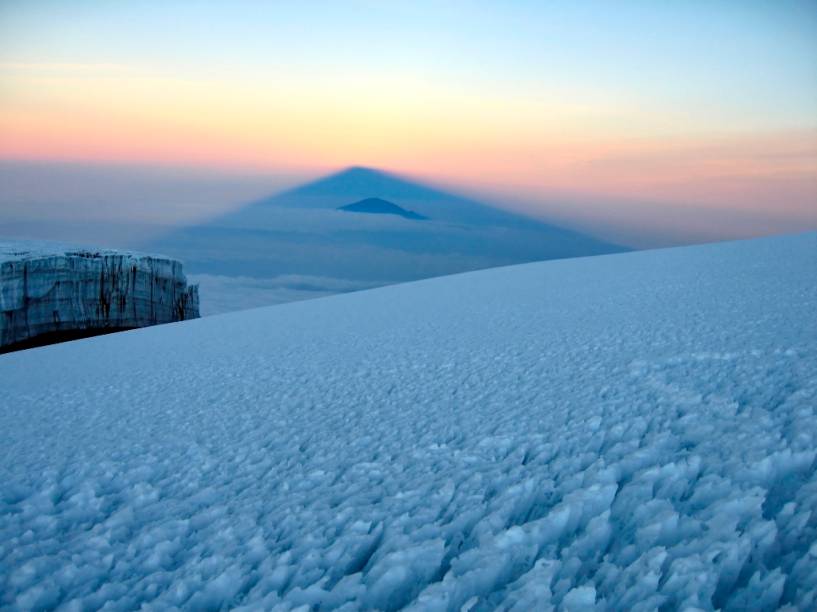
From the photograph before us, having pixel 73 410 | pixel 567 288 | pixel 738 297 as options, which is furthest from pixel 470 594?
pixel 567 288

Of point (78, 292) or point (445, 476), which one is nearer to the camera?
point (445, 476)

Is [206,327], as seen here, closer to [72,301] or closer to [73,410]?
[73,410]

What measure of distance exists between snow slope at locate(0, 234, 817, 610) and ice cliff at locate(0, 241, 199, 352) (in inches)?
286

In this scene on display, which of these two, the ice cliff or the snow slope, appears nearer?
the snow slope

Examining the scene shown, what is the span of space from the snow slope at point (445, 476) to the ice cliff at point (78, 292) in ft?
23.8

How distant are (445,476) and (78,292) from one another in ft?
32.6

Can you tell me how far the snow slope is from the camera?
92cm

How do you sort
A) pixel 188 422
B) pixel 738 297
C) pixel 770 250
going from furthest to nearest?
pixel 770 250
pixel 738 297
pixel 188 422

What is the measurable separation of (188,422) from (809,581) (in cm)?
162

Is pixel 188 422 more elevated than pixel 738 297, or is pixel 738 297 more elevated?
pixel 738 297

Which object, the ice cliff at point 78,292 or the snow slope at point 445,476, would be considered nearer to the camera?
the snow slope at point 445,476

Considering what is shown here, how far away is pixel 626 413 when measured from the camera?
1.47m

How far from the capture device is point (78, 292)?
9.70 meters

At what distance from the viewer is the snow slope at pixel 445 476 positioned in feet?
3.03
